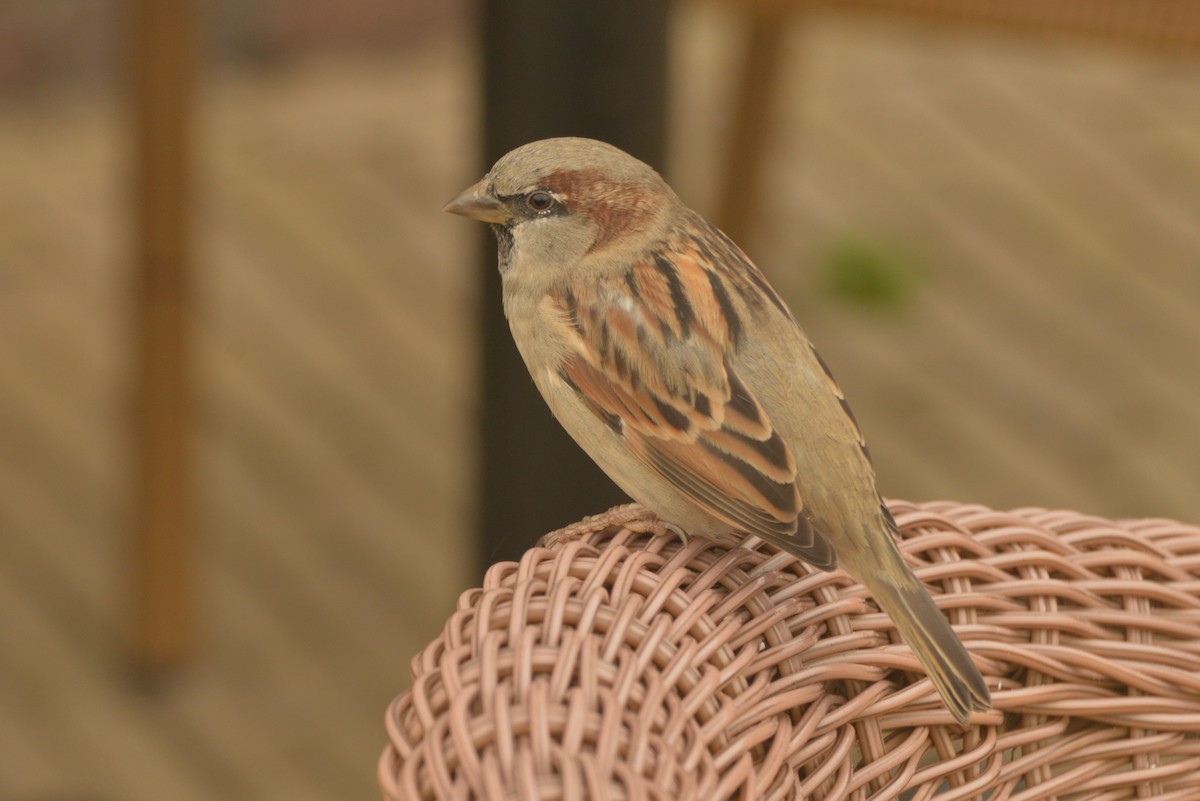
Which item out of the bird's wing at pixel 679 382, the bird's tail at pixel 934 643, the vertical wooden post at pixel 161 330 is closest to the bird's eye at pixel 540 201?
the bird's wing at pixel 679 382

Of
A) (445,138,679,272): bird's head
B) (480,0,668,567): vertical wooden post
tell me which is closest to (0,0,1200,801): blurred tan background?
(480,0,668,567): vertical wooden post

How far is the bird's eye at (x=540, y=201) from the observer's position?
173 centimetres

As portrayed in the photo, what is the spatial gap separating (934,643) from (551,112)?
47.1 inches

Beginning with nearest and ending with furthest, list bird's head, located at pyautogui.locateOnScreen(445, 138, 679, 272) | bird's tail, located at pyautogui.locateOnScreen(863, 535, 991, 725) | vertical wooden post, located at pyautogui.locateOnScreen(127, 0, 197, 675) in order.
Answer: bird's tail, located at pyautogui.locateOnScreen(863, 535, 991, 725) → bird's head, located at pyautogui.locateOnScreen(445, 138, 679, 272) → vertical wooden post, located at pyautogui.locateOnScreen(127, 0, 197, 675)

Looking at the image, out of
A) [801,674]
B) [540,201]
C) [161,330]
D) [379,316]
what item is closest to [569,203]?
[540,201]

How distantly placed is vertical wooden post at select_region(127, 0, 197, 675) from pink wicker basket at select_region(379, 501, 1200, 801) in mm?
1661

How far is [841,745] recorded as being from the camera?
140 cm

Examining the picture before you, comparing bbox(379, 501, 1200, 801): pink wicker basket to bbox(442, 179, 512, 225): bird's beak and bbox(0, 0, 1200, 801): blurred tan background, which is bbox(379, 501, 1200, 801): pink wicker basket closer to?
bbox(442, 179, 512, 225): bird's beak

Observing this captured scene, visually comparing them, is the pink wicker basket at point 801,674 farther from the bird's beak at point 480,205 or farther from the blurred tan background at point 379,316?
the blurred tan background at point 379,316

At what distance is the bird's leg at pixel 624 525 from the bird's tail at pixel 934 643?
217 mm

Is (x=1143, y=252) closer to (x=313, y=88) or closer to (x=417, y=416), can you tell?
(x=417, y=416)

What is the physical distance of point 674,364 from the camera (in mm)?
1634

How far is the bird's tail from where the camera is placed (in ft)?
4.53

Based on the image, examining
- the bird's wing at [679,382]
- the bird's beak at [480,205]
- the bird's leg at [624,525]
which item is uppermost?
the bird's beak at [480,205]
